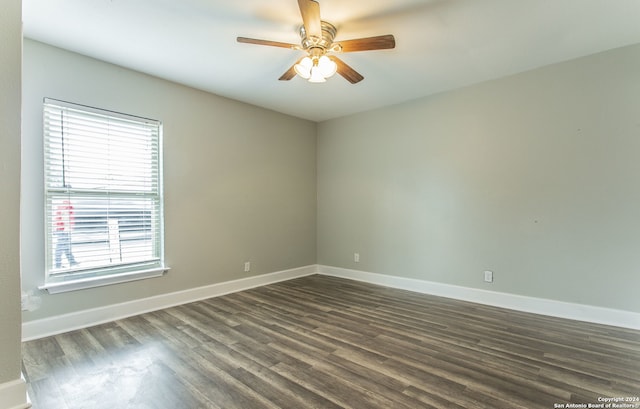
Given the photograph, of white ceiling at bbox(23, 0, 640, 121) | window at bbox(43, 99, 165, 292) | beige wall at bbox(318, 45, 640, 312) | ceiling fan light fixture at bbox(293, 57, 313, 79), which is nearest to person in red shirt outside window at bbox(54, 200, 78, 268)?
window at bbox(43, 99, 165, 292)

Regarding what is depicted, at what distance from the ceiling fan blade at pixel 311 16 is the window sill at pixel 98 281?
2903 mm

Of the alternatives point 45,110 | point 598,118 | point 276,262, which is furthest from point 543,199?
point 45,110

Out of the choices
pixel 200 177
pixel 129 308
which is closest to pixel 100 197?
pixel 200 177

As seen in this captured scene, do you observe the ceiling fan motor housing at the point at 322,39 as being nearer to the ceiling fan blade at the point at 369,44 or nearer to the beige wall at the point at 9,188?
the ceiling fan blade at the point at 369,44

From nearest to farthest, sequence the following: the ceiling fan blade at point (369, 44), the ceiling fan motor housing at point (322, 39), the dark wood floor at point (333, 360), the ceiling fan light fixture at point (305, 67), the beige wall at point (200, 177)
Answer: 1. the dark wood floor at point (333, 360)
2. the ceiling fan blade at point (369, 44)
3. the ceiling fan motor housing at point (322, 39)
4. the ceiling fan light fixture at point (305, 67)
5. the beige wall at point (200, 177)

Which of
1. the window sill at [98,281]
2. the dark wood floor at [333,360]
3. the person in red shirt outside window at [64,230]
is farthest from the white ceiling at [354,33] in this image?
the dark wood floor at [333,360]

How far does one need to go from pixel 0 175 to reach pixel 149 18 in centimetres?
168

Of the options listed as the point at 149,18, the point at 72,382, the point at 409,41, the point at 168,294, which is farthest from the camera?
the point at 168,294

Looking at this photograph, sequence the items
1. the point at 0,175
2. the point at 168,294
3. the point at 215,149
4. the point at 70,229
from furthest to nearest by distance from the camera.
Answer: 1. the point at 215,149
2. the point at 168,294
3. the point at 70,229
4. the point at 0,175

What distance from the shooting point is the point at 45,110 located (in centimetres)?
273

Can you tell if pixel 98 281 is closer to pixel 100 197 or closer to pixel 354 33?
pixel 100 197

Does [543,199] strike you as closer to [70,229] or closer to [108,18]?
[108,18]

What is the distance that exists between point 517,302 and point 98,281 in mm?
4385

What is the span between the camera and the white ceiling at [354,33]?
7.31 feet
